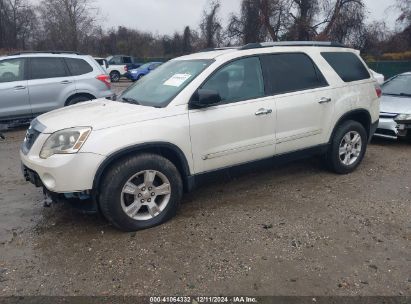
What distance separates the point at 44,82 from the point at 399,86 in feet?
25.2

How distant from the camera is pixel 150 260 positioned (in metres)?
3.37

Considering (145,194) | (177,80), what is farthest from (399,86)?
(145,194)

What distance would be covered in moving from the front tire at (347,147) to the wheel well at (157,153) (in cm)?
225

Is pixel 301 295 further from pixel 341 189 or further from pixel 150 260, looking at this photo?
pixel 341 189

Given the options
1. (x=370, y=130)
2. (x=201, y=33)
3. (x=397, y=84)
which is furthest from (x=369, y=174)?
(x=201, y=33)

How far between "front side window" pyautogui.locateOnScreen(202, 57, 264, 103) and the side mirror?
0.21m

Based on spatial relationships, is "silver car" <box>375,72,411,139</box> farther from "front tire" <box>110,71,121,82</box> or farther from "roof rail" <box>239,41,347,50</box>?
"front tire" <box>110,71,121,82</box>

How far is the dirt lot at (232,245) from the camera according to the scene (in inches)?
119

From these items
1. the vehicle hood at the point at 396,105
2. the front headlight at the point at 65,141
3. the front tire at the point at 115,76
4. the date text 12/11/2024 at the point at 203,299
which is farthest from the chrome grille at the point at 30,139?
the front tire at the point at 115,76

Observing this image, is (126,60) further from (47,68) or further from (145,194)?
(145,194)

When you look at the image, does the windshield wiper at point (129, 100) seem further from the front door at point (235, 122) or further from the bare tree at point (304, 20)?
the bare tree at point (304, 20)

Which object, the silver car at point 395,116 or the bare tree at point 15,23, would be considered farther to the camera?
the bare tree at point 15,23

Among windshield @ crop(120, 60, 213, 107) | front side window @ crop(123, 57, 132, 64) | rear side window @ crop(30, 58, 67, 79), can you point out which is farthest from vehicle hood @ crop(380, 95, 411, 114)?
front side window @ crop(123, 57, 132, 64)

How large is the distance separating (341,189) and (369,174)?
858 millimetres
